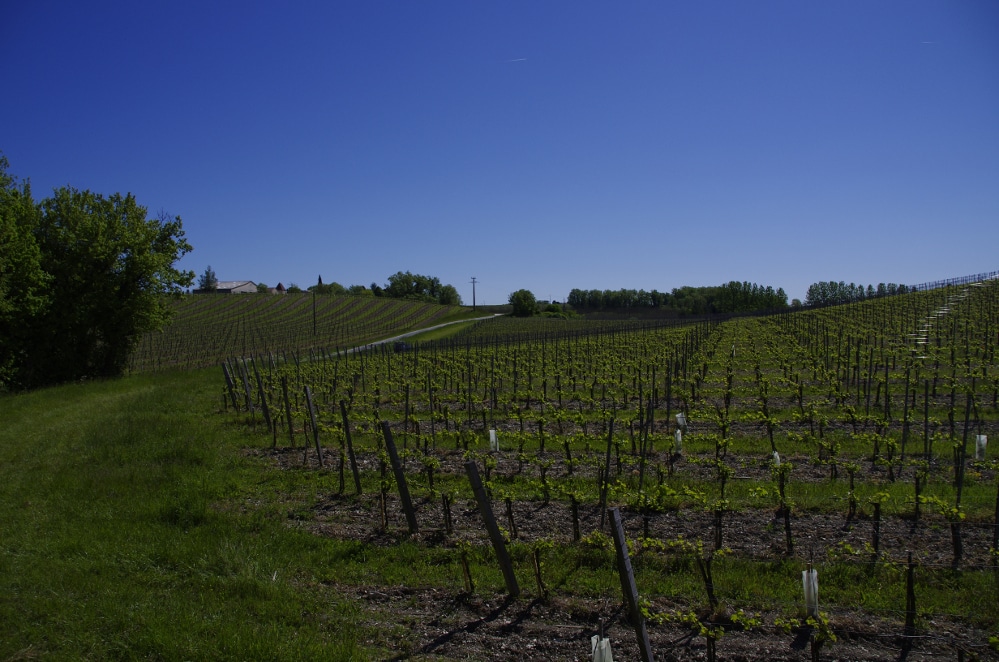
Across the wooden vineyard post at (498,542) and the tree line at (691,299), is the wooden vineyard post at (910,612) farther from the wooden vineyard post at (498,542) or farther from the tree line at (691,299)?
the tree line at (691,299)

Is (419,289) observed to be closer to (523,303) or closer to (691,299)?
(523,303)

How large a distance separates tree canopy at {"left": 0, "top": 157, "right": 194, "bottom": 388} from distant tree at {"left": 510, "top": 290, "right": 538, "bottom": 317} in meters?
74.3

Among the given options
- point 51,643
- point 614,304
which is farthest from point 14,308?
point 614,304

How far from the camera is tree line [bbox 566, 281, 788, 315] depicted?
10712 centimetres

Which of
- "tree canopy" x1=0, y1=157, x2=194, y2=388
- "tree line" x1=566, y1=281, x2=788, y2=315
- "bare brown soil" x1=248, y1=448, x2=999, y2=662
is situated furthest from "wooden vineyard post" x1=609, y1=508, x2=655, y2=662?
"tree line" x1=566, y1=281, x2=788, y2=315

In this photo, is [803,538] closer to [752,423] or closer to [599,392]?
[752,423]

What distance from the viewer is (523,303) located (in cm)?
9956

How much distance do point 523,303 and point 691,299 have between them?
4120cm

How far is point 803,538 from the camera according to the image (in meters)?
6.89

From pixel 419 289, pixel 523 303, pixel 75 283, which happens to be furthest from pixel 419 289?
pixel 75 283

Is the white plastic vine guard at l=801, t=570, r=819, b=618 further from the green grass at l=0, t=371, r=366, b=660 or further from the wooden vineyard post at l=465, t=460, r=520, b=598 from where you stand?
the green grass at l=0, t=371, r=366, b=660

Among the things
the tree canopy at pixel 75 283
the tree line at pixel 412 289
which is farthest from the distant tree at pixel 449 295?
the tree canopy at pixel 75 283

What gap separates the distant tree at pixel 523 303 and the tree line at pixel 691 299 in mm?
28665

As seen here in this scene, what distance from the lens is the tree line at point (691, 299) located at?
10712cm
